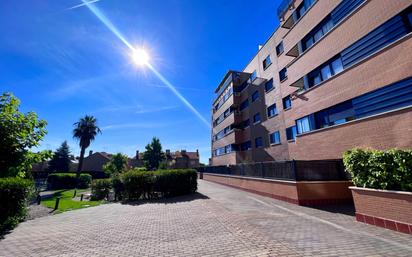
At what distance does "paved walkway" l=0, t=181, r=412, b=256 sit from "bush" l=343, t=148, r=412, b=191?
1437 mm

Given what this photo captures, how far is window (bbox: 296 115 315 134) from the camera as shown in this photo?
15296mm

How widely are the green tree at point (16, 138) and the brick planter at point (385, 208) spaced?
44.1ft

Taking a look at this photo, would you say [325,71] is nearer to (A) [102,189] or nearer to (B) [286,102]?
(B) [286,102]

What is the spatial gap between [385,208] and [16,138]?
14.5 metres

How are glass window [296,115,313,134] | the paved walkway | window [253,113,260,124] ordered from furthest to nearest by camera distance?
window [253,113,260,124], glass window [296,115,313,134], the paved walkway

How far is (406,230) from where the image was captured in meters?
5.98

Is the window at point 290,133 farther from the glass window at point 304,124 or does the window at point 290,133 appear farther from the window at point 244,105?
the window at point 244,105

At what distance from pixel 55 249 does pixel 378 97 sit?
1443cm

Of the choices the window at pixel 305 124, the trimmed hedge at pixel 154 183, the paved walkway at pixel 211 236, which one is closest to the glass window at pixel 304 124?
the window at pixel 305 124

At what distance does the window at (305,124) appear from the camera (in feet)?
50.2

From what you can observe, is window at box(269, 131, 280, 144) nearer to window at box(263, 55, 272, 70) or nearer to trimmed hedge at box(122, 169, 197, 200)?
window at box(263, 55, 272, 70)

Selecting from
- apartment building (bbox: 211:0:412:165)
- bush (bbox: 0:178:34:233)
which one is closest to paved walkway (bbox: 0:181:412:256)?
bush (bbox: 0:178:34:233)

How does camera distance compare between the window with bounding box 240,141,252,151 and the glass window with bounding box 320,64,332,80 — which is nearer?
the glass window with bounding box 320,64,332,80

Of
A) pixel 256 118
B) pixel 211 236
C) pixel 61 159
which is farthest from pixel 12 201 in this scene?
pixel 61 159
